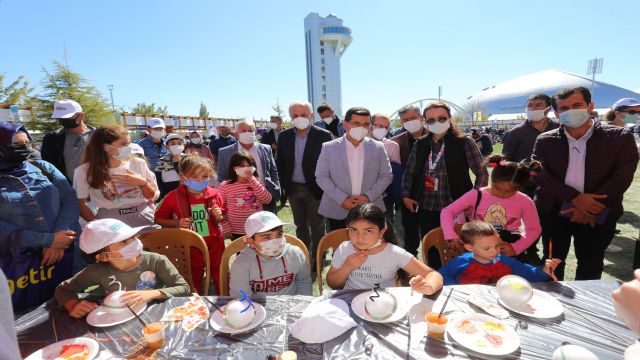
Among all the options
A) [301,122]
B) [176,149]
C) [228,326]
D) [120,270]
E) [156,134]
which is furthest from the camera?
[156,134]

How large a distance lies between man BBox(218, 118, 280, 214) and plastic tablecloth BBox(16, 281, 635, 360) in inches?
93.9

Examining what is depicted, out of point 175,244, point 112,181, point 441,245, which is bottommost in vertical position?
point 441,245

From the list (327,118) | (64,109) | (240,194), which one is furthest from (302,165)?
(64,109)

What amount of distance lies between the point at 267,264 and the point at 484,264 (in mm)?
1610

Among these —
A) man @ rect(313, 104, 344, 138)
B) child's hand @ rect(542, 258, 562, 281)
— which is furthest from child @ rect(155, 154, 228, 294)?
man @ rect(313, 104, 344, 138)

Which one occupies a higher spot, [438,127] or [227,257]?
[438,127]

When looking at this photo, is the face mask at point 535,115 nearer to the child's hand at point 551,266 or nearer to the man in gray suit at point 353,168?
the man in gray suit at point 353,168

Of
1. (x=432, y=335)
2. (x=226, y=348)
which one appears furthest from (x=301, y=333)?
(x=432, y=335)

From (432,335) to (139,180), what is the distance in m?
2.78

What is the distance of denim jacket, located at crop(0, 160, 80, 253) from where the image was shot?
2.17 m

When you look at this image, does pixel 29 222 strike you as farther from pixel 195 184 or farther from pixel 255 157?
pixel 255 157

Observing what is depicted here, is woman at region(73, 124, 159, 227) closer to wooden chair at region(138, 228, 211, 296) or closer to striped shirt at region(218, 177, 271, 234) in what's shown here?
wooden chair at region(138, 228, 211, 296)

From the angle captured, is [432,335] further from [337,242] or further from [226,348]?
[337,242]

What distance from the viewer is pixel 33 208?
227 cm
